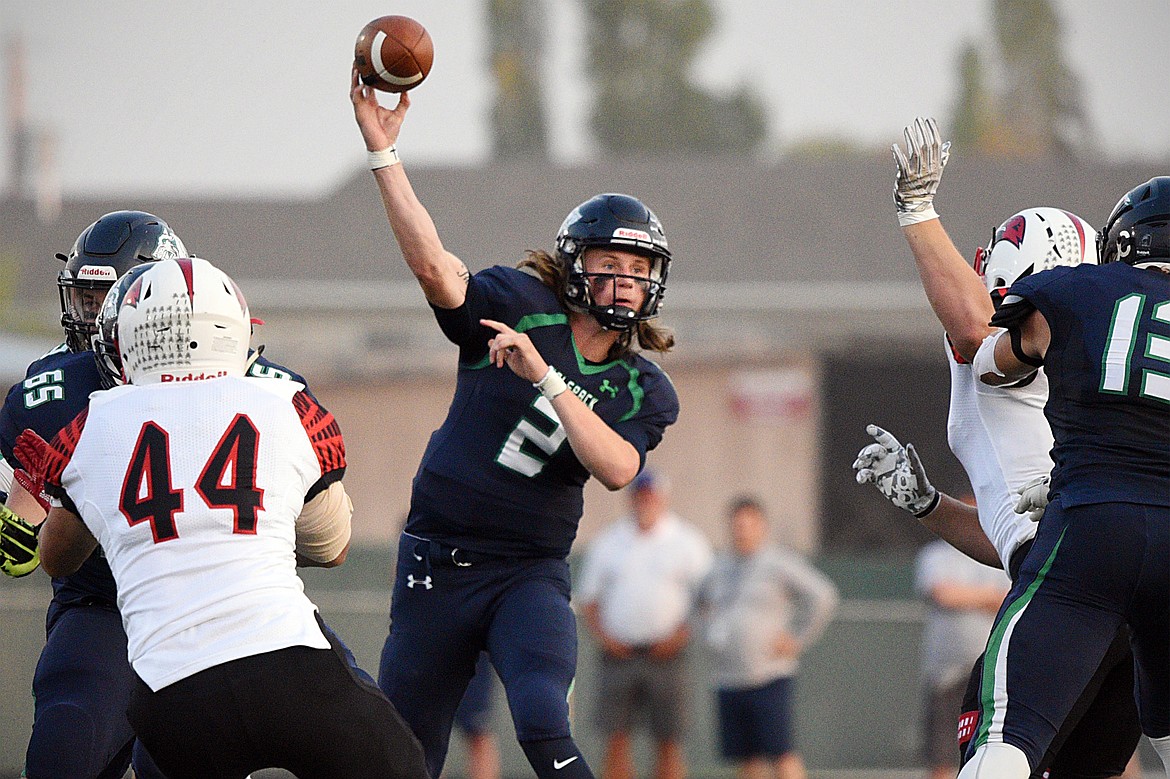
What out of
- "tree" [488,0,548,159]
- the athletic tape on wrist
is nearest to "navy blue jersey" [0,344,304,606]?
the athletic tape on wrist

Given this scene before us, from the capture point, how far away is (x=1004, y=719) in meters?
3.84

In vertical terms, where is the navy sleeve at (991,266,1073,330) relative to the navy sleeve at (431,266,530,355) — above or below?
above

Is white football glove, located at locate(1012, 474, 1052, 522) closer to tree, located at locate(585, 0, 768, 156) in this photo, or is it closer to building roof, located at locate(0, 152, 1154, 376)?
building roof, located at locate(0, 152, 1154, 376)

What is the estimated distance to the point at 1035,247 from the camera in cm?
459

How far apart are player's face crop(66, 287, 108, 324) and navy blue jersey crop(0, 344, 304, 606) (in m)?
0.17

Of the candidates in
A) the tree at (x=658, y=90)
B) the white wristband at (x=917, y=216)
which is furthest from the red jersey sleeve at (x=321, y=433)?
the tree at (x=658, y=90)

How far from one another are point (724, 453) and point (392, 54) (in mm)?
13508

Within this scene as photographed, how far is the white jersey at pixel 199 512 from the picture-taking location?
11.2 ft

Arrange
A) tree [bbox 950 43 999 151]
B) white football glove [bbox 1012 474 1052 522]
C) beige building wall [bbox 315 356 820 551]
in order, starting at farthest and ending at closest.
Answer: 1. tree [bbox 950 43 999 151]
2. beige building wall [bbox 315 356 820 551]
3. white football glove [bbox 1012 474 1052 522]

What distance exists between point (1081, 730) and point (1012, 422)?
0.92m

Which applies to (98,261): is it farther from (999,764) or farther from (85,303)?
(999,764)

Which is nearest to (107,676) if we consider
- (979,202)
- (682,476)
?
(682,476)

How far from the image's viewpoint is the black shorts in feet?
11.0

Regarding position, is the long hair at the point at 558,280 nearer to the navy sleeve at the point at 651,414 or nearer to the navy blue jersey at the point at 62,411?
the navy sleeve at the point at 651,414
